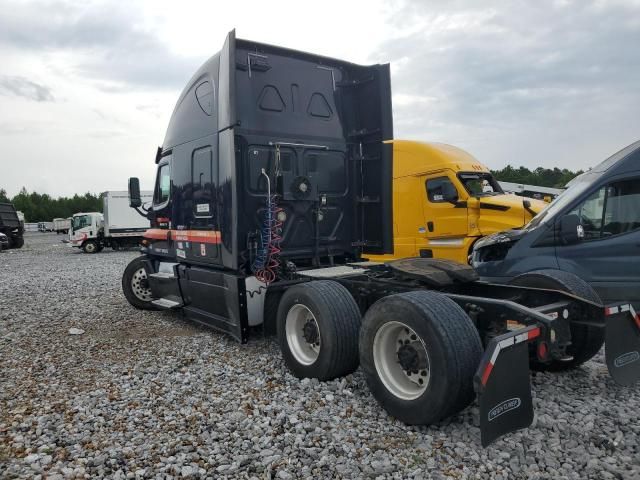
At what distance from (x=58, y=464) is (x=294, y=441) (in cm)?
155

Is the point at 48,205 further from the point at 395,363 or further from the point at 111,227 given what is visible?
the point at 395,363

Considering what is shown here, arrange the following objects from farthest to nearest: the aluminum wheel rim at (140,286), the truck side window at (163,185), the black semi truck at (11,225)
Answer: the black semi truck at (11,225)
the aluminum wheel rim at (140,286)
the truck side window at (163,185)

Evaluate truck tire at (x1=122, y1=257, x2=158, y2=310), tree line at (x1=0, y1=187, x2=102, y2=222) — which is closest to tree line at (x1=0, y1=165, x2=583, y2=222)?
tree line at (x1=0, y1=187, x2=102, y2=222)

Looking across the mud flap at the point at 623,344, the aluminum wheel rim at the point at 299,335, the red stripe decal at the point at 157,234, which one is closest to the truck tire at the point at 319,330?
the aluminum wheel rim at the point at 299,335

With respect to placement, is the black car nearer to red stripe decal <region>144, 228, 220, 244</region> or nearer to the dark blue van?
red stripe decal <region>144, 228, 220, 244</region>

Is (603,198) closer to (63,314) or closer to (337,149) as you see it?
(337,149)

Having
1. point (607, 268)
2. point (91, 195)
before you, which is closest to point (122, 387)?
point (607, 268)

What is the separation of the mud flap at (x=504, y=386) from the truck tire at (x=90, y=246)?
85.0 feet

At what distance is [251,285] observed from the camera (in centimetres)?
554

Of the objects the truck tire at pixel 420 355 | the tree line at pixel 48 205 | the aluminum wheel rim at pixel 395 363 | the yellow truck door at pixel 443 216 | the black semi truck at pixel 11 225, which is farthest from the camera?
the tree line at pixel 48 205

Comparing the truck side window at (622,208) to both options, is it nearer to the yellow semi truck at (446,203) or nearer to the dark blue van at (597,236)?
the dark blue van at (597,236)

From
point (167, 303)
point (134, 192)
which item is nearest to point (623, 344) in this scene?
point (167, 303)

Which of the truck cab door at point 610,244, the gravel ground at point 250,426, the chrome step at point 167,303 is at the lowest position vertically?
the gravel ground at point 250,426

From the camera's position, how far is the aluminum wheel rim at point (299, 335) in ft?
15.3
